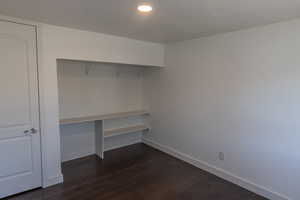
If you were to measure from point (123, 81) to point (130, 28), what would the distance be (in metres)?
1.77

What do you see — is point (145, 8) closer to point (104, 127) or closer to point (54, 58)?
point (54, 58)

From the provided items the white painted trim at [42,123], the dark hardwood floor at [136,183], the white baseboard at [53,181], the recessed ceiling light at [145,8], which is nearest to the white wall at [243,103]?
the dark hardwood floor at [136,183]

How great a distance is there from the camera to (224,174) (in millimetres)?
3117

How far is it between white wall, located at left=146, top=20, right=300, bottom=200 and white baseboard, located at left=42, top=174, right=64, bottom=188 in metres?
2.18

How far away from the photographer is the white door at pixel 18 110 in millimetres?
2420

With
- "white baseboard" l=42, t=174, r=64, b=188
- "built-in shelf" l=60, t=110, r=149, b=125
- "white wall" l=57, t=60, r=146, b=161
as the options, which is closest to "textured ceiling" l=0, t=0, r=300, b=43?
"white wall" l=57, t=60, r=146, b=161

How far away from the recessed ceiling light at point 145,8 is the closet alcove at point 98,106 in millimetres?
2102

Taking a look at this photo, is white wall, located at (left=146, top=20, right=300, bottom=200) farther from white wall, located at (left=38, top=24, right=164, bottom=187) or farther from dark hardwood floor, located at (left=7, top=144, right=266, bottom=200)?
white wall, located at (left=38, top=24, right=164, bottom=187)

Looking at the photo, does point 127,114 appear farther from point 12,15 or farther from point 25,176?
point 12,15

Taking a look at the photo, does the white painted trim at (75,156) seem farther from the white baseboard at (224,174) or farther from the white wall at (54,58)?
the white baseboard at (224,174)

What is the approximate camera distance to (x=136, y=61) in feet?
12.1

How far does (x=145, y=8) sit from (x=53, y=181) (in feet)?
8.91

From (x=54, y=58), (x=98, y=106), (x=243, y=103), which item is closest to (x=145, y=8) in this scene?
(x=54, y=58)

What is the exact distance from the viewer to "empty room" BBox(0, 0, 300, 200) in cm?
231
